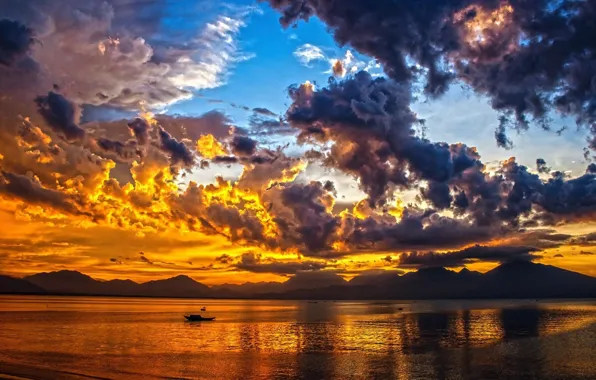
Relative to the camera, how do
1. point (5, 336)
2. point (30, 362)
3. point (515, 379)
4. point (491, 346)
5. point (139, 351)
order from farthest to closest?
1. point (5, 336)
2. point (491, 346)
3. point (139, 351)
4. point (30, 362)
5. point (515, 379)

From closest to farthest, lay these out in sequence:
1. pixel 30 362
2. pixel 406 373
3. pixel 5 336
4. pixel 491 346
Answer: pixel 406 373 → pixel 30 362 → pixel 491 346 → pixel 5 336

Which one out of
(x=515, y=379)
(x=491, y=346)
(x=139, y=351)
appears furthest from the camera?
(x=491, y=346)

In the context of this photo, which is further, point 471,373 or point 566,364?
point 566,364

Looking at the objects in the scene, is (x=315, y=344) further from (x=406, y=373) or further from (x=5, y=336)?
(x=5, y=336)

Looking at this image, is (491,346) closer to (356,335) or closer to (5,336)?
(356,335)

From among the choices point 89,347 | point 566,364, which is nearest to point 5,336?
point 89,347

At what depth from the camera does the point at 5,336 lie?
3693 inches

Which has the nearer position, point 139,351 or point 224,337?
point 139,351

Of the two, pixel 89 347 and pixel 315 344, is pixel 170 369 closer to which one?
pixel 89 347

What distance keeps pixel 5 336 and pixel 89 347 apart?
2476 centimetres

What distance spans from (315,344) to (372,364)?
83.2ft

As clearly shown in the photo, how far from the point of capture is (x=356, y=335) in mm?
109250

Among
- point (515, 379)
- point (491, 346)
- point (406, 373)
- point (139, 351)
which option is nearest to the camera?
point (515, 379)


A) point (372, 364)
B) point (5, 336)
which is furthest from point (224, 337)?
point (372, 364)
